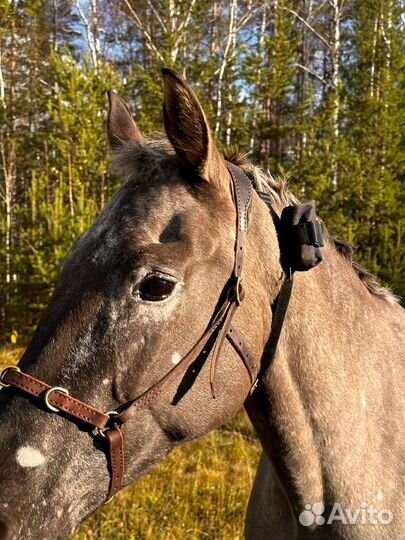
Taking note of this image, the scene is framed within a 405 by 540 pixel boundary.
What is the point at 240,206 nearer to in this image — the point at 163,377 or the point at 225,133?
the point at 163,377

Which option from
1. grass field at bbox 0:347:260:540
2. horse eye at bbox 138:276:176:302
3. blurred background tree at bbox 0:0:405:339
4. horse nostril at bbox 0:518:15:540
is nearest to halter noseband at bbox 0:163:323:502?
horse eye at bbox 138:276:176:302

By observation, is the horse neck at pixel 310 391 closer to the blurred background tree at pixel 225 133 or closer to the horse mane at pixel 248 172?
the horse mane at pixel 248 172

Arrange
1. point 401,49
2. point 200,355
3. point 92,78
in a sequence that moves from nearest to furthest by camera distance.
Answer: point 200,355
point 92,78
point 401,49

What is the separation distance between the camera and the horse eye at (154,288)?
159 cm

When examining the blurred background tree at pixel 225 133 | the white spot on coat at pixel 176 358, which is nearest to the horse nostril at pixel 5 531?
the white spot on coat at pixel 176 358

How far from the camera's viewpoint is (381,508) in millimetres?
1921

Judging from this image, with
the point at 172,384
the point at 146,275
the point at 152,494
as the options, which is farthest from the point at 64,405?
the point at 152,494

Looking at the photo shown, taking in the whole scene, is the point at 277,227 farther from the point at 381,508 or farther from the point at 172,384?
the point at 381,508

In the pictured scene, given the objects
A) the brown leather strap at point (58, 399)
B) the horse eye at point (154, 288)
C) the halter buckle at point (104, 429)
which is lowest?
the halter buckle at point (104, 429)

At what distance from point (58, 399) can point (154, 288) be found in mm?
450

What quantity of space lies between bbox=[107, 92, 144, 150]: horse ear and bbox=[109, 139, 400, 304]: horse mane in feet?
0.61

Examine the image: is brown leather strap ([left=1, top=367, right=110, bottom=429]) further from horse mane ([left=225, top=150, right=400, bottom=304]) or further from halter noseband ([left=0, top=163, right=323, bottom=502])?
horse mane ([left=225, top=150, right=400, bottom=304])

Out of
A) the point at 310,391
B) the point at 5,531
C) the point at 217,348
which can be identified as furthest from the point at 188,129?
the point at 5,531

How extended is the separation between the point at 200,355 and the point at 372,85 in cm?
1434
